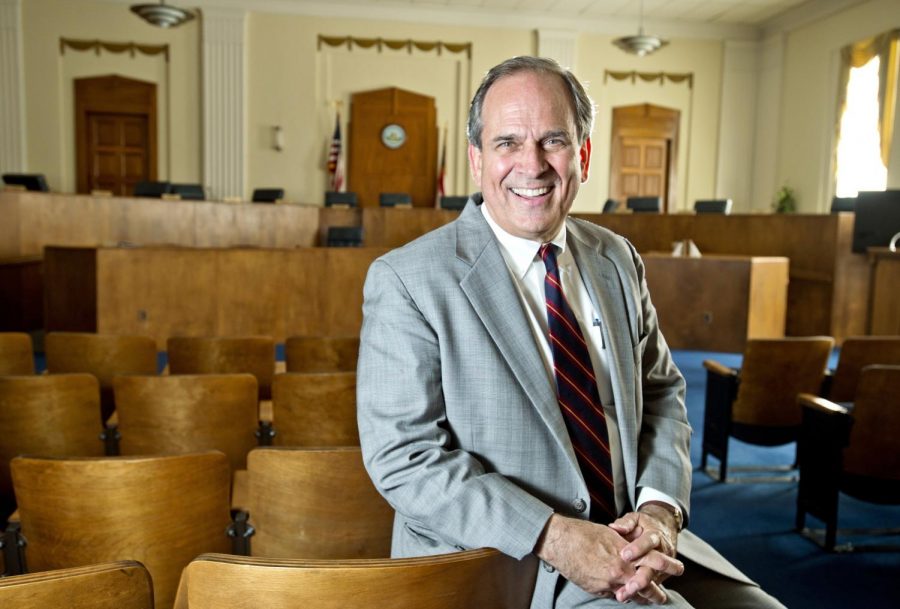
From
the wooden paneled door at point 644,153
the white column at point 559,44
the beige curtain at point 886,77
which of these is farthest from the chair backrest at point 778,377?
the white column at point 559,44

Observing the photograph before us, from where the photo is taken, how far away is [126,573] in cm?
100

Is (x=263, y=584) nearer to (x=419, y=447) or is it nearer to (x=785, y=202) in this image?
(x=419, y=447)

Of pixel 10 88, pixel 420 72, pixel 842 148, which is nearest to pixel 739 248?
pixel 842 148

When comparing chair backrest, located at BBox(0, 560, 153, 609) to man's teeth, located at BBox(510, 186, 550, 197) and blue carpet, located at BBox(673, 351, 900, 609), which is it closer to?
man's teeth, located at BBox(510, 186, 550, 197)

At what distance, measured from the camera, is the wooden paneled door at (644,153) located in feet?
40.9

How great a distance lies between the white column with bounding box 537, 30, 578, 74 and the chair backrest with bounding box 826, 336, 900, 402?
30.9 feet

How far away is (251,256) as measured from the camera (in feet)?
22.9

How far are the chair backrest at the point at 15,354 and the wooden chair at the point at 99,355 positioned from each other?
3.5 inches

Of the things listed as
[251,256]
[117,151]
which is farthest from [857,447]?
[117,151]

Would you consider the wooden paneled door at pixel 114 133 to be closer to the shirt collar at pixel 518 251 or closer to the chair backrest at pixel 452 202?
the chair backrest at pixel 452 202

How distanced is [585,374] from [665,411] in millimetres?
300

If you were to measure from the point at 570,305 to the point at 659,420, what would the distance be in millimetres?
343

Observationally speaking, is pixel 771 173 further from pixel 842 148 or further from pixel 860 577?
pixel 860 577

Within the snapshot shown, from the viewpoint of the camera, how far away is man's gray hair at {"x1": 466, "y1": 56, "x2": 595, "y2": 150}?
4.85ft
